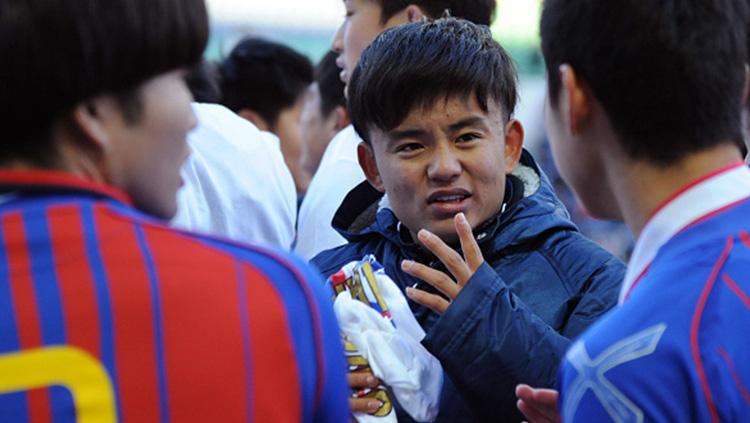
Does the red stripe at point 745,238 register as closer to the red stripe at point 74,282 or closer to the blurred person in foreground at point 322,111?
the red stripe at point 74,282

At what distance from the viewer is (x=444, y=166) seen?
2445 mm

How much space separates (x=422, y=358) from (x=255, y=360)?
3.15ft

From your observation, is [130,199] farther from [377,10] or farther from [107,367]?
[377,10]

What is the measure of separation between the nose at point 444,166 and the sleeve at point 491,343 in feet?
1.29

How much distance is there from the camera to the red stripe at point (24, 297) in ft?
3.89

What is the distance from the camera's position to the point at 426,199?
98.1 inches

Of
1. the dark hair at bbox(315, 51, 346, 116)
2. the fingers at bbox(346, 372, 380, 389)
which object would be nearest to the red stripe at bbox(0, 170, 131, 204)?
the fingers at bbox(346, 372, 380, 389)

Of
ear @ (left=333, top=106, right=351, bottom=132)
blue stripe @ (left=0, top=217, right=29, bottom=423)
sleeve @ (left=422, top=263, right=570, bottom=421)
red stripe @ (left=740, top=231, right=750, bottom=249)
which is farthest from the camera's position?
ear @ (left=333, top=106, right=351, bottom=132)

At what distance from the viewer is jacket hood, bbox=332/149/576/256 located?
7.89 feet

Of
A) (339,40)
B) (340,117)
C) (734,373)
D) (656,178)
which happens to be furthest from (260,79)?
(734,373)

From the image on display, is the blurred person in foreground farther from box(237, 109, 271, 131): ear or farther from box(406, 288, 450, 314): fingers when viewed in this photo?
box(406, 288, 450, 314): fingers

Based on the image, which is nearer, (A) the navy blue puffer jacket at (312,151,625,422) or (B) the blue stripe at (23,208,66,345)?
(B) the blue stripe at (23,208,66,345)

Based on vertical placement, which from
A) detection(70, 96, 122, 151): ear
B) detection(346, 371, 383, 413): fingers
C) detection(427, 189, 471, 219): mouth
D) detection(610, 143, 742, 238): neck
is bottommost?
detection(346, 371, 383, 413): fingers

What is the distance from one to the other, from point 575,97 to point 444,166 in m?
0.89
